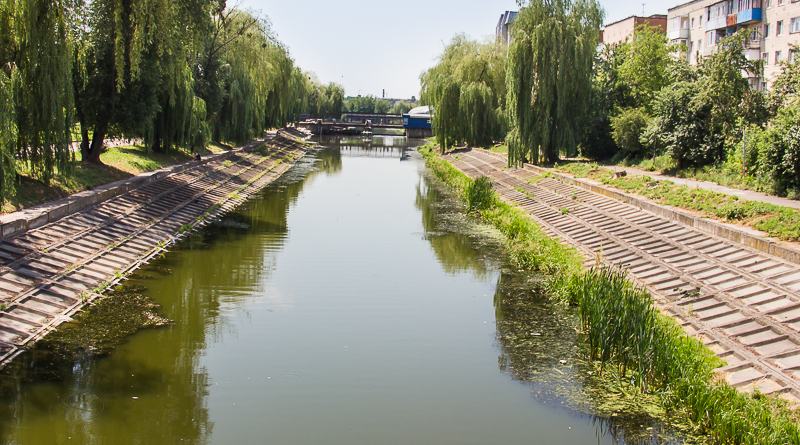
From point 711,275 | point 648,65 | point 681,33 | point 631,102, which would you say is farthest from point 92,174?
point 681,33

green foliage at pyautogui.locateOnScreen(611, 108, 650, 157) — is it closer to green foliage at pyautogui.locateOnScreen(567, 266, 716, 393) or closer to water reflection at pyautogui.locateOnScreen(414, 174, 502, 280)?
water reflection at pyautogui.locateOnScreen(414, 174, 502, 280)

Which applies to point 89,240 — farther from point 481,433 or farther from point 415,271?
point 481,433

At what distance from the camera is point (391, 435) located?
8656mm

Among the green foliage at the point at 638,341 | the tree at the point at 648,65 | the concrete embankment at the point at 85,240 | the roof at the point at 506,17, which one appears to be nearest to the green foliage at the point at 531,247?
the green foliage at the point at 638,341

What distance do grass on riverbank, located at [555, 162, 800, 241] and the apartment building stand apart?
1341 cm

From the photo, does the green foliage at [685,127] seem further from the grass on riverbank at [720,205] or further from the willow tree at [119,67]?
the willow tree at [119,67]

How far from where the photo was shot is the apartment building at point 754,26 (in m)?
36.5

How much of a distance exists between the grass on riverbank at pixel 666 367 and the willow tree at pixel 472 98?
107ft

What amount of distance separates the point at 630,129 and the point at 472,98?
18.5m

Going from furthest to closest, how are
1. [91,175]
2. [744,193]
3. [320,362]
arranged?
[91,175], [744,193], [320,362]

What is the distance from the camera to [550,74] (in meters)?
30.6

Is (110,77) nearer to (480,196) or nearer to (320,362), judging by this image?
(480,196)

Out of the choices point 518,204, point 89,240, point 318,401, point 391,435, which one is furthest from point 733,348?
point 518,204

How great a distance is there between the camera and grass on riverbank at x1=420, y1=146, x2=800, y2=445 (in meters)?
7.84
